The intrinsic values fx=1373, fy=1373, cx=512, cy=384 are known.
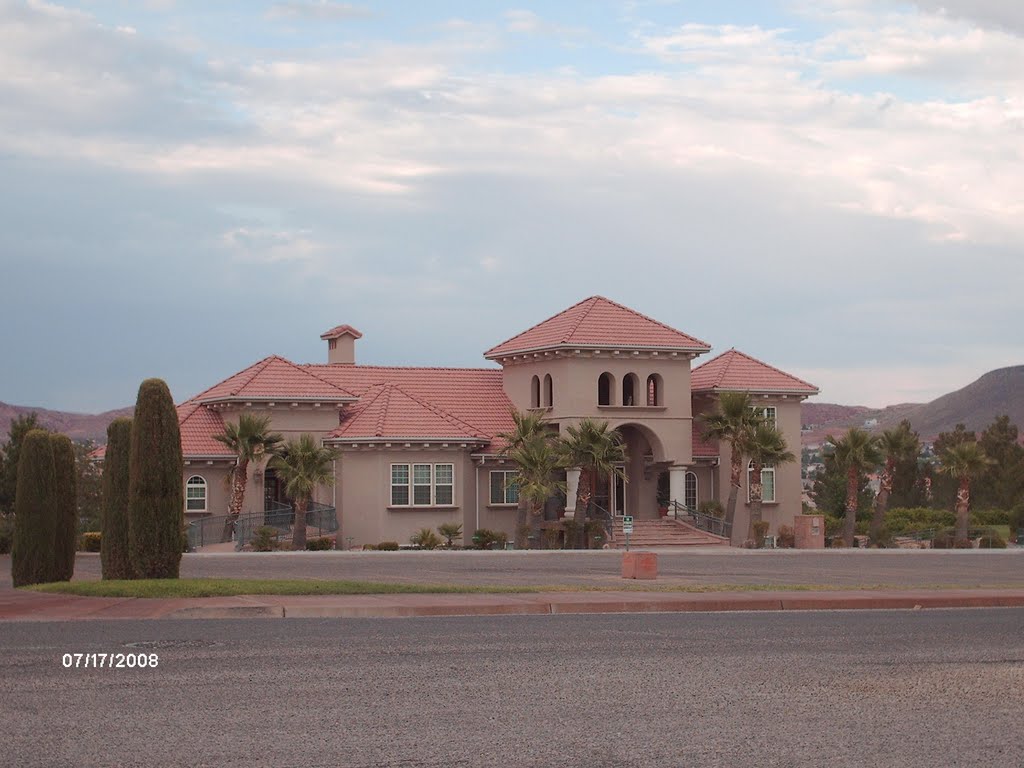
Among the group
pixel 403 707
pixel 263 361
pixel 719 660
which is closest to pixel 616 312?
pixel 263 361

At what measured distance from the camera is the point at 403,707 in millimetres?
11672

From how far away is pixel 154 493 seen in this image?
24406 millimetres

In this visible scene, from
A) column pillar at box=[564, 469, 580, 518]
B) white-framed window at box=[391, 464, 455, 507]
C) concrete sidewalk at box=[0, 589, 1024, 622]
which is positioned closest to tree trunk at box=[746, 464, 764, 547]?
column pillar at box=[564, 469, 580, 518]

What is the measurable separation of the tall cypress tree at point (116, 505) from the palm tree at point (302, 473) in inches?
804

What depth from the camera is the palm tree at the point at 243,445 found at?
46969mm

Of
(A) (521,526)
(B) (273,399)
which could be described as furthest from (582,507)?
(B) (273,399)

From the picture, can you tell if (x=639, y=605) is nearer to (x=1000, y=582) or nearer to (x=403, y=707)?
(x=403, y=707)

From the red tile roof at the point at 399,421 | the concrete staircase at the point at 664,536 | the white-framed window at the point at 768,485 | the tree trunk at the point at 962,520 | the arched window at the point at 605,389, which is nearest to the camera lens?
the red tile roof at the point at 399,421

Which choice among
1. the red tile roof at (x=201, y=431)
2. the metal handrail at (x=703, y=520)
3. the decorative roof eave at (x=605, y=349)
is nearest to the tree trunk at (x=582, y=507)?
the decorative roof eave at (x=605, y=349)

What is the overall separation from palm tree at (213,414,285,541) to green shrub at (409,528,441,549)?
5814 mm

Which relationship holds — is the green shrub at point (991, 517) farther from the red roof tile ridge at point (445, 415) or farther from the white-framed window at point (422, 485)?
the white-framed window at point (422, 485)

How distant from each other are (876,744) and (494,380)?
47.3 meters

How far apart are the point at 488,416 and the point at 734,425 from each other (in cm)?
975

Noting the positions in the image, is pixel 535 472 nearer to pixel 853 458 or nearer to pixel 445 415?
pixel 445 415
